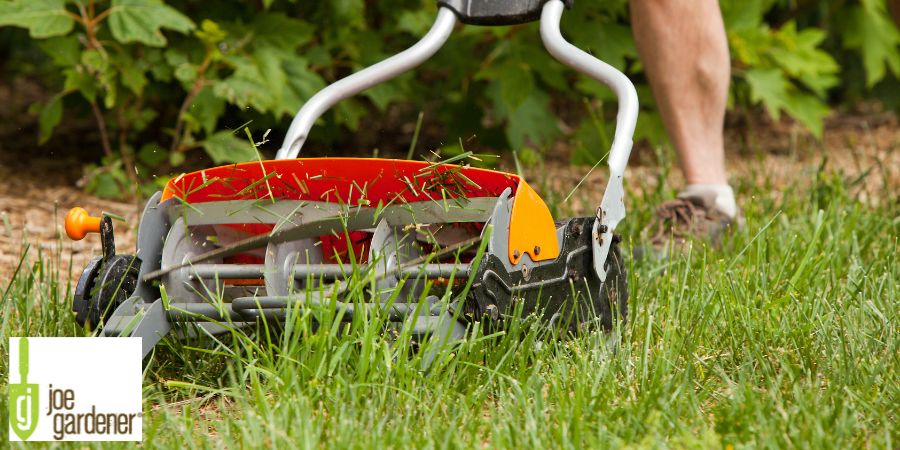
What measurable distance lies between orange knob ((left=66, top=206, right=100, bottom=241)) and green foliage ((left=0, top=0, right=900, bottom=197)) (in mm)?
1105

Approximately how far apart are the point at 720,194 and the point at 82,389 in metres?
1.61

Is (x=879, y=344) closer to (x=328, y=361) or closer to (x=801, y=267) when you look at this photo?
(x=801, y=267)

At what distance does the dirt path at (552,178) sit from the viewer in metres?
2.61

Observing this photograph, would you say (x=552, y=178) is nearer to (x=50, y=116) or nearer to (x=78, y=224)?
(x=50, y=116)

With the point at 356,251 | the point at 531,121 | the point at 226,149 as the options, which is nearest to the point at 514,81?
A: the point at 531,121

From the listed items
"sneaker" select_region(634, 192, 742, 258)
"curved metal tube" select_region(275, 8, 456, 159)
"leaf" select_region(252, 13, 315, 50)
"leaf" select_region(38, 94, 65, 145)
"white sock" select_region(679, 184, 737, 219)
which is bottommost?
"sneaker" select_region(634, 192, 742, 258)

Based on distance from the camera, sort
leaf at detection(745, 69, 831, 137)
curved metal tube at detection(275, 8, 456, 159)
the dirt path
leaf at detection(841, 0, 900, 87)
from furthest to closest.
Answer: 1. leaf at detection(841, 0, 900, 87)
2. leaf at detection(745, 69, 831, 137)
3. the dirt path
4. curved metal tube at detection(275, 8, 456, 159)

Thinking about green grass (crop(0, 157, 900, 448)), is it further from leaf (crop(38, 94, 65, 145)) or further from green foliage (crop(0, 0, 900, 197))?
leaf (crop(38, 94, 65, 145))

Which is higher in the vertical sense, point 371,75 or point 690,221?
point 371,75

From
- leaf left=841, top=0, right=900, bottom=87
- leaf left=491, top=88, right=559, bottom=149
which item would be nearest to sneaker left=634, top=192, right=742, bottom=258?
leaf left=491, top=88, right=559, bottom=149

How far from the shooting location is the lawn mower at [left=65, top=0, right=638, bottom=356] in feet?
4.94

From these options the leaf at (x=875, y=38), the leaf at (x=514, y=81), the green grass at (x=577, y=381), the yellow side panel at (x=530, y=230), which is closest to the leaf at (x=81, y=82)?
the green grass at (x=577, y=381)

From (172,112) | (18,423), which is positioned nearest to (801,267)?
(18,423)

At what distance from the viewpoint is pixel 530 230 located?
160 cm
